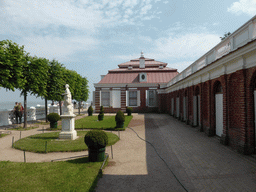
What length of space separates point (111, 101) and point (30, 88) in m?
16.5

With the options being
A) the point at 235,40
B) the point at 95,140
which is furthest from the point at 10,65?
the point at 235,40

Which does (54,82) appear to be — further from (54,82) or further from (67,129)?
(67,129)

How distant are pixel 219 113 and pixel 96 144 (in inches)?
292

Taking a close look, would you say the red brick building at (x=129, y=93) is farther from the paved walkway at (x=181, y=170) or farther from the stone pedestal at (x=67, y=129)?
the paved walkway at (x=181, y=170)

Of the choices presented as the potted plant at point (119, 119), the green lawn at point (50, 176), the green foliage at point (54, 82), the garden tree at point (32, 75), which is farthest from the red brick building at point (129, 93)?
the green lawn at point (50, 176)

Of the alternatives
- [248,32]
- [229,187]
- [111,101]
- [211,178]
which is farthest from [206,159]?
[111,101]

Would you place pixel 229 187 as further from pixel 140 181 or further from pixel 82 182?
pixel 82 182

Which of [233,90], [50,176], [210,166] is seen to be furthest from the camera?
[233,90]

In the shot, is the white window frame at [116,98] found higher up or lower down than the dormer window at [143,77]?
lower down

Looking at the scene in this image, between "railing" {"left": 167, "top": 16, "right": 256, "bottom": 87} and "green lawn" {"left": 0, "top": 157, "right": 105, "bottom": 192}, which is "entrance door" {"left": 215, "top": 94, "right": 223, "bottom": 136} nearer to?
"railing" {"left": 167, "top": 16, "right": 256, "bottom": 87}

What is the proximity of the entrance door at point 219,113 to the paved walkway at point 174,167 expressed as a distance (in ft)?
4.33

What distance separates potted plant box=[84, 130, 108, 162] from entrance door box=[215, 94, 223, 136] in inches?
269

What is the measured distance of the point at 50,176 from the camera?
5.52 m

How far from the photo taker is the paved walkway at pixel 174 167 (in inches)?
193
